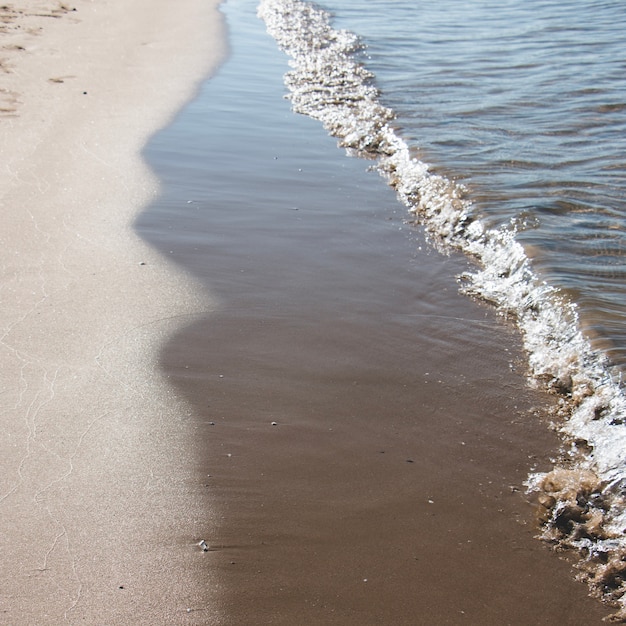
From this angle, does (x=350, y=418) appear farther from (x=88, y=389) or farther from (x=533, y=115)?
(x=533, y=115)

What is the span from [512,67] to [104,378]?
823 cm

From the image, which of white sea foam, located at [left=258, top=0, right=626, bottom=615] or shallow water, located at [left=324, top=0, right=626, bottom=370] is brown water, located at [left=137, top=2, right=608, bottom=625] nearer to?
white sea foam, located at [left=258, top=0, right=626, bottom=615]

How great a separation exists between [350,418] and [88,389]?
1.27 meters

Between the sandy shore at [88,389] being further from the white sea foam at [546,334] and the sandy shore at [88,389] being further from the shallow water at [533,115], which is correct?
the shallow water at [533,115]

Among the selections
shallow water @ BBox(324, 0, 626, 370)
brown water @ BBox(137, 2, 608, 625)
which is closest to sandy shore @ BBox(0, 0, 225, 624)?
brown water @ BBox(137, 2, 608, 625)

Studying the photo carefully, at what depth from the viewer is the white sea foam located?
10.3 feet

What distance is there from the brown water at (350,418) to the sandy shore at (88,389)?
Result: 0.16 metres

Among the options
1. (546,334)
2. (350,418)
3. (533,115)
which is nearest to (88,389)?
(350,418)

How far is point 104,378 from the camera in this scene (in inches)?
156

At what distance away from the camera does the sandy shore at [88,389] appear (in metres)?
2.81

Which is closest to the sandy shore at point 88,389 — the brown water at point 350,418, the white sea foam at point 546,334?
the brown water at point 350,418

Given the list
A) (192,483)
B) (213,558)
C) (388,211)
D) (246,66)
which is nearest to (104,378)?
(192,483)

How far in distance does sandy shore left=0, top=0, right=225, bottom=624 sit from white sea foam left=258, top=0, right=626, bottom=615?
1.48 m

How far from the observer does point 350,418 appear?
3756 mm
